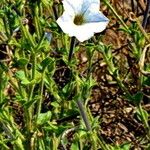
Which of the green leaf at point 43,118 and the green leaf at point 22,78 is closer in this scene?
the green leaf at point 22,78

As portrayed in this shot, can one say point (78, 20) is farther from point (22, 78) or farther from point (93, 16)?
point (22, 78)

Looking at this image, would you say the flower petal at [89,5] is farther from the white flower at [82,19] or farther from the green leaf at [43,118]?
the green leaf at [43,118]

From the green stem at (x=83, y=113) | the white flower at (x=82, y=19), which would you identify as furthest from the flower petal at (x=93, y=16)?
the green stem at (x=83, y=113)

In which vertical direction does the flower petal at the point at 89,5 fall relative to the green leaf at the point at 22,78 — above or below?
above

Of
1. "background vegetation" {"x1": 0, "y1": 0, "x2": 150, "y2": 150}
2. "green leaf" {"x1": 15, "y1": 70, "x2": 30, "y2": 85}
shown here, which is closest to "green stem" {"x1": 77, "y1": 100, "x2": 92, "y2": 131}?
"background vegetation" {"x1": 0, "y1": 0, "x2": 150, "y2": 150}

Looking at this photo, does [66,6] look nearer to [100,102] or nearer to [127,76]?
[127,76]

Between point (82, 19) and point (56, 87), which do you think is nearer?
point (82, 19)

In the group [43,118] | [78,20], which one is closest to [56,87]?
[43,118]

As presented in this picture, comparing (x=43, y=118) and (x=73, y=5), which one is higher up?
(x=73, y=5)
